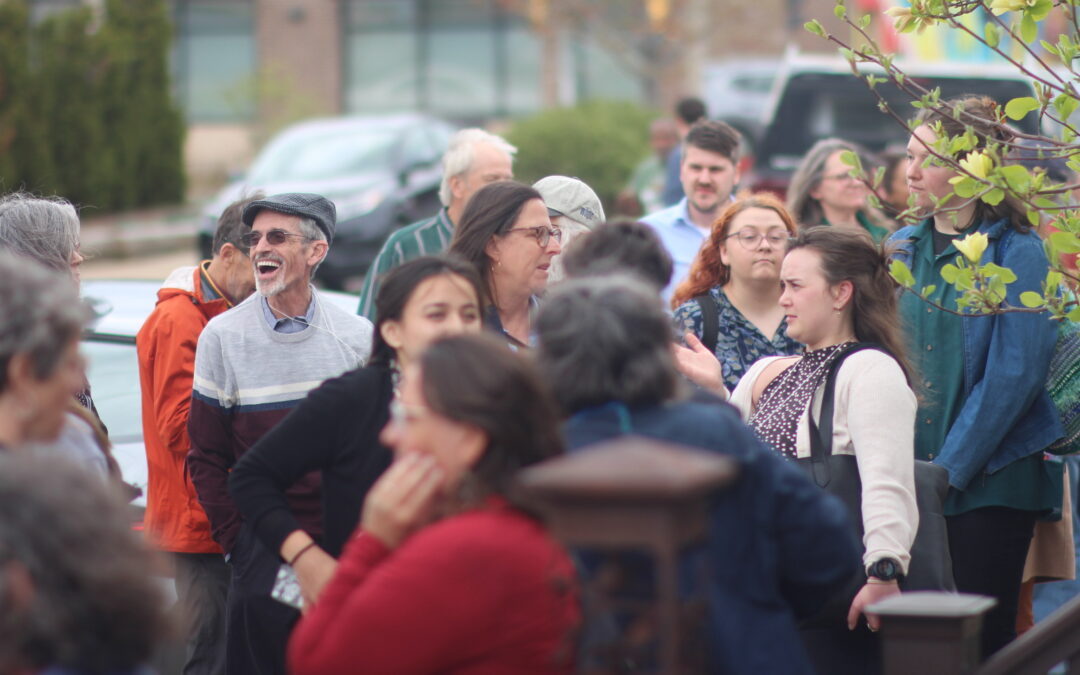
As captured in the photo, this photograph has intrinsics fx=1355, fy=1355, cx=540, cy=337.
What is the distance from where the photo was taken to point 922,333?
509 centimetres

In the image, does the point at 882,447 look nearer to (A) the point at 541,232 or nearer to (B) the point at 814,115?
(A) the point at 541,232

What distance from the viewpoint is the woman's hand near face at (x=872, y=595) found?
12.9 feet

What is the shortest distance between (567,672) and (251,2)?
120 ft

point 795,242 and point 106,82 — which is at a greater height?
point 106,82

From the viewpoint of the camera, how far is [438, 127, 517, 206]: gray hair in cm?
670

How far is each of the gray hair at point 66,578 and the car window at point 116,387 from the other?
128 inches

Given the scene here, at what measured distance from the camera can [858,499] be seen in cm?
407

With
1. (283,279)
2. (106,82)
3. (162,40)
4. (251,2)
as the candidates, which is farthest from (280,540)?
(251,2)

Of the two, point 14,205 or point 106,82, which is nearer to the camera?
point 14,205

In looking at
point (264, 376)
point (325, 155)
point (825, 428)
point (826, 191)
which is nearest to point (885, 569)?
point (825, 428)

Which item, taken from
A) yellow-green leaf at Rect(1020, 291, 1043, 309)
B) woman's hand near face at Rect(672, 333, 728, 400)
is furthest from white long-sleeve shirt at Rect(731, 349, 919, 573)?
yellow-green leaf at Rect(1020, 291, 1043, 309)

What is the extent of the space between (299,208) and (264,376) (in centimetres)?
63

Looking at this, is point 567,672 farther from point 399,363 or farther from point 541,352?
point 399,363

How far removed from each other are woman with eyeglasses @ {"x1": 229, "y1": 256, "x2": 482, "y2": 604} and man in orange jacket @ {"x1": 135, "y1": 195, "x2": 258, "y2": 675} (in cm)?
104
